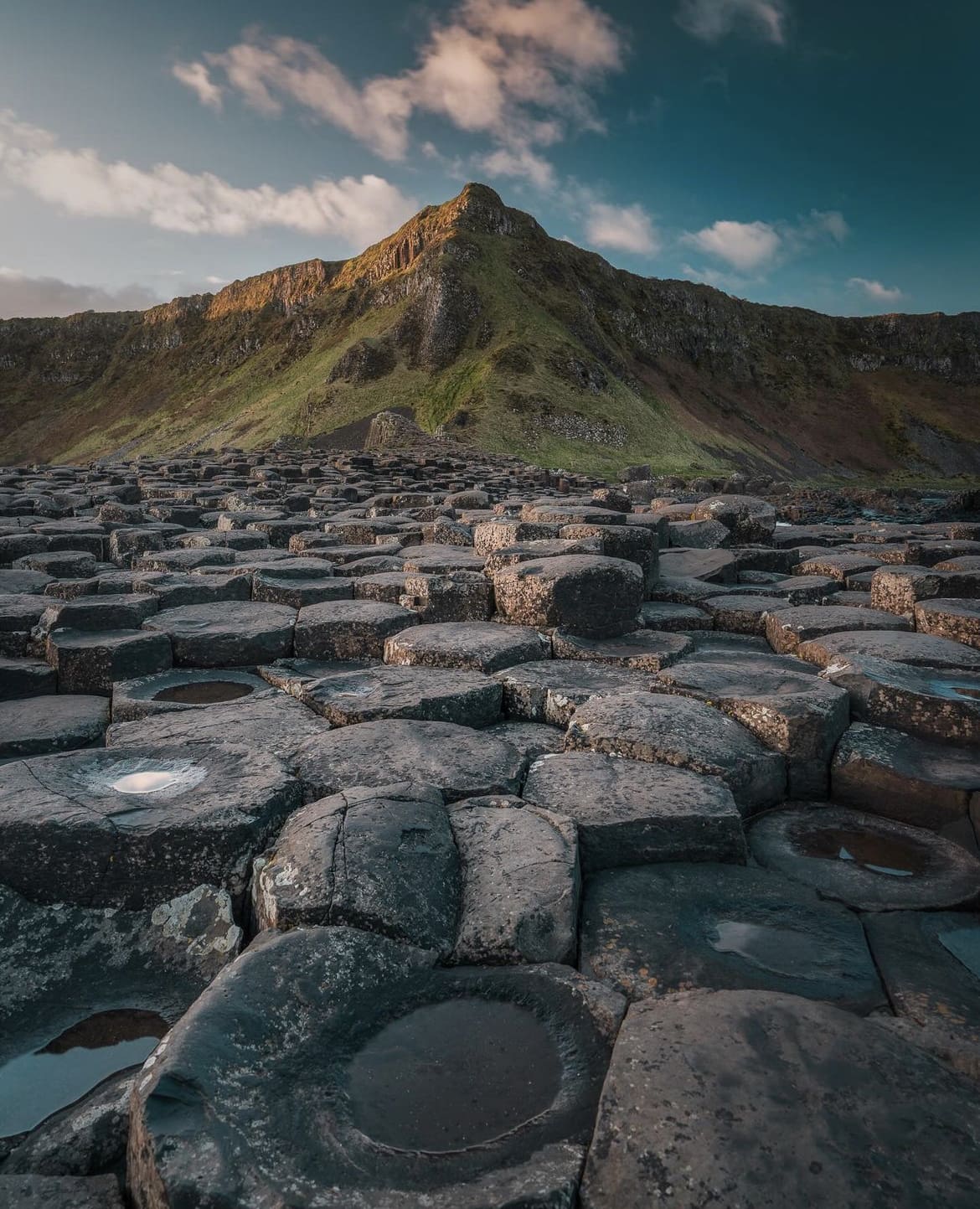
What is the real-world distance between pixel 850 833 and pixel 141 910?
8.83ft

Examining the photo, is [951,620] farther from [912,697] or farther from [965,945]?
[965,945]

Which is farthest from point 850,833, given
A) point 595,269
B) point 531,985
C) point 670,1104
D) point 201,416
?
point 595,269

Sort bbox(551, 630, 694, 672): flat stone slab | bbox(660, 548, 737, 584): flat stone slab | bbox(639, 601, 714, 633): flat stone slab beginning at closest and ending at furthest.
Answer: bbox(551, 630, 694, 672): flat stone slab
bbox(639, 601, 714, 633): flat stone slab
bbox(660, 548, 737, 584): flat stone slab

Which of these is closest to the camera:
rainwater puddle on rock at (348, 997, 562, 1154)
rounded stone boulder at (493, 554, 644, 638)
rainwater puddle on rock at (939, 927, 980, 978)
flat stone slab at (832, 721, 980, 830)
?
rainwater puddle on rock at (348, 997, 562, 1154)

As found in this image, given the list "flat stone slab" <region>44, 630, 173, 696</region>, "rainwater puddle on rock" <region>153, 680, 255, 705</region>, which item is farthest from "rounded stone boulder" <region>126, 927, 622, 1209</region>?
"flat stone slab" <region>44, 630, 173, 696</region>

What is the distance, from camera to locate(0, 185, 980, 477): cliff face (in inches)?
1753

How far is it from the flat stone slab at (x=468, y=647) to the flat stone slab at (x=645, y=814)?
137 cm

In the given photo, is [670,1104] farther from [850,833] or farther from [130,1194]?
[850,833]

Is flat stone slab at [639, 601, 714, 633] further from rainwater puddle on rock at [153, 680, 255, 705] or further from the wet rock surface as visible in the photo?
rainwater puddle on rock at [153, 680, 255, 705]

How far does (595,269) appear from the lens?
234ft

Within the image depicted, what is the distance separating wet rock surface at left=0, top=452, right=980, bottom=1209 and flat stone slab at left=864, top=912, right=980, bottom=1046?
0.01 meters

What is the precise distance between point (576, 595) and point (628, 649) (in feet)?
1.56

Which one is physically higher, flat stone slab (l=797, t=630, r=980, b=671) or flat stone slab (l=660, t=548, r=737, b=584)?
flat stone slab (l=660, t=548, r=737, b=584)

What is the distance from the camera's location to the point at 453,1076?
5.53 feet
